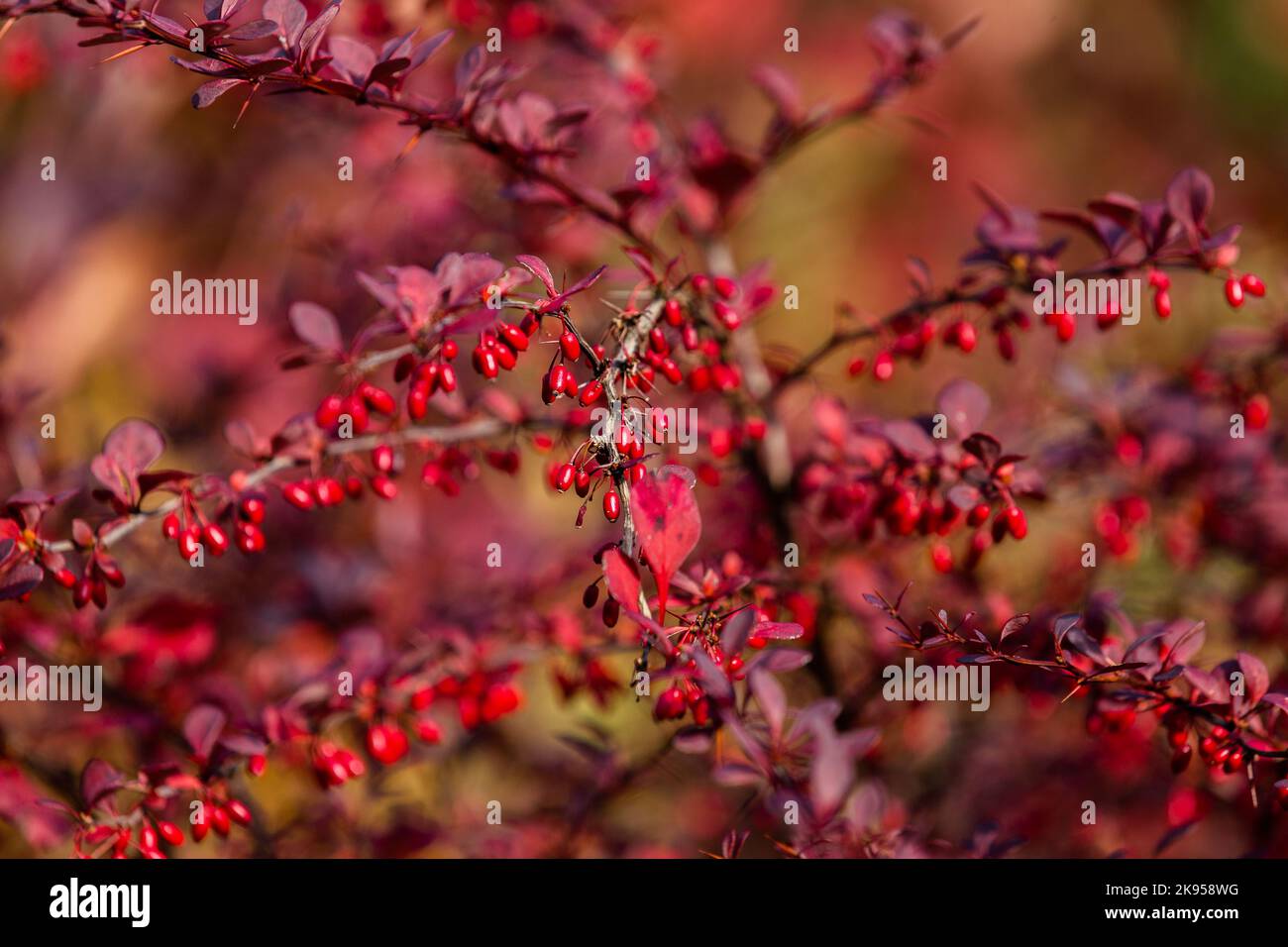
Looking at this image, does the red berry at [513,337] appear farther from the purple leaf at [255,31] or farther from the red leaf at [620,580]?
the purple leaf at [255,31]

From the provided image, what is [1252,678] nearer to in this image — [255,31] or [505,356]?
[505,356]

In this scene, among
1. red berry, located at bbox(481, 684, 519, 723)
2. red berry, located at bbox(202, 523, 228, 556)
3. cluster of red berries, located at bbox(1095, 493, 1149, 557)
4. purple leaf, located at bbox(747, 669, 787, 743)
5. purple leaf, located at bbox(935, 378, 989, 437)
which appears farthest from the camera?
cluster of red berries, located at bbox(1095, 493, 1149, 557)

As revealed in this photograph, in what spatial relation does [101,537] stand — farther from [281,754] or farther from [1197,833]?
[1197,833]

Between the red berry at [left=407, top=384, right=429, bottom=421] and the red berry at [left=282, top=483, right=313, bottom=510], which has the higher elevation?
the red berry at [left=407, top=384, right=429, bottom=421]

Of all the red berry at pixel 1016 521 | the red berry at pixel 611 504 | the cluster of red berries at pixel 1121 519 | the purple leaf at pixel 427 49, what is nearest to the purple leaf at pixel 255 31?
the purple leaf at pixel 427 49

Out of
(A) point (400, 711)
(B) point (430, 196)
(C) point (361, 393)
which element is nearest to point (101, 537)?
(C) point (361, 393)

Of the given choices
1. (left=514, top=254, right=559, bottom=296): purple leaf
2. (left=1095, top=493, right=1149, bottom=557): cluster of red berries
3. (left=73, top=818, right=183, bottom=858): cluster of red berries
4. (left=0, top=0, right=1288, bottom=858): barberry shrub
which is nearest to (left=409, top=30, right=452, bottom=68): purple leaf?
(left=0, top=0, right=1288, bottom=858): barberry shrub

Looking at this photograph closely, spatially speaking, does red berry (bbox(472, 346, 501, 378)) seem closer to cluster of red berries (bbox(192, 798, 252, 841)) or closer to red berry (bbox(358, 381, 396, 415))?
red berry (bbox(358, 381, 396, 415))

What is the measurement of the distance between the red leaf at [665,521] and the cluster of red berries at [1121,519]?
38.5 inches

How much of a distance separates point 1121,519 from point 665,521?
3.37 feet

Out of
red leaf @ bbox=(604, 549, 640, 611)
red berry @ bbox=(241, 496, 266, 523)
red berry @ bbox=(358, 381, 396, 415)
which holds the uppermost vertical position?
red berry @ bbox=(358, 381, 396, 415)

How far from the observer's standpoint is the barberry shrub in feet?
3.67

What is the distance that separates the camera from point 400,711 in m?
1.44
